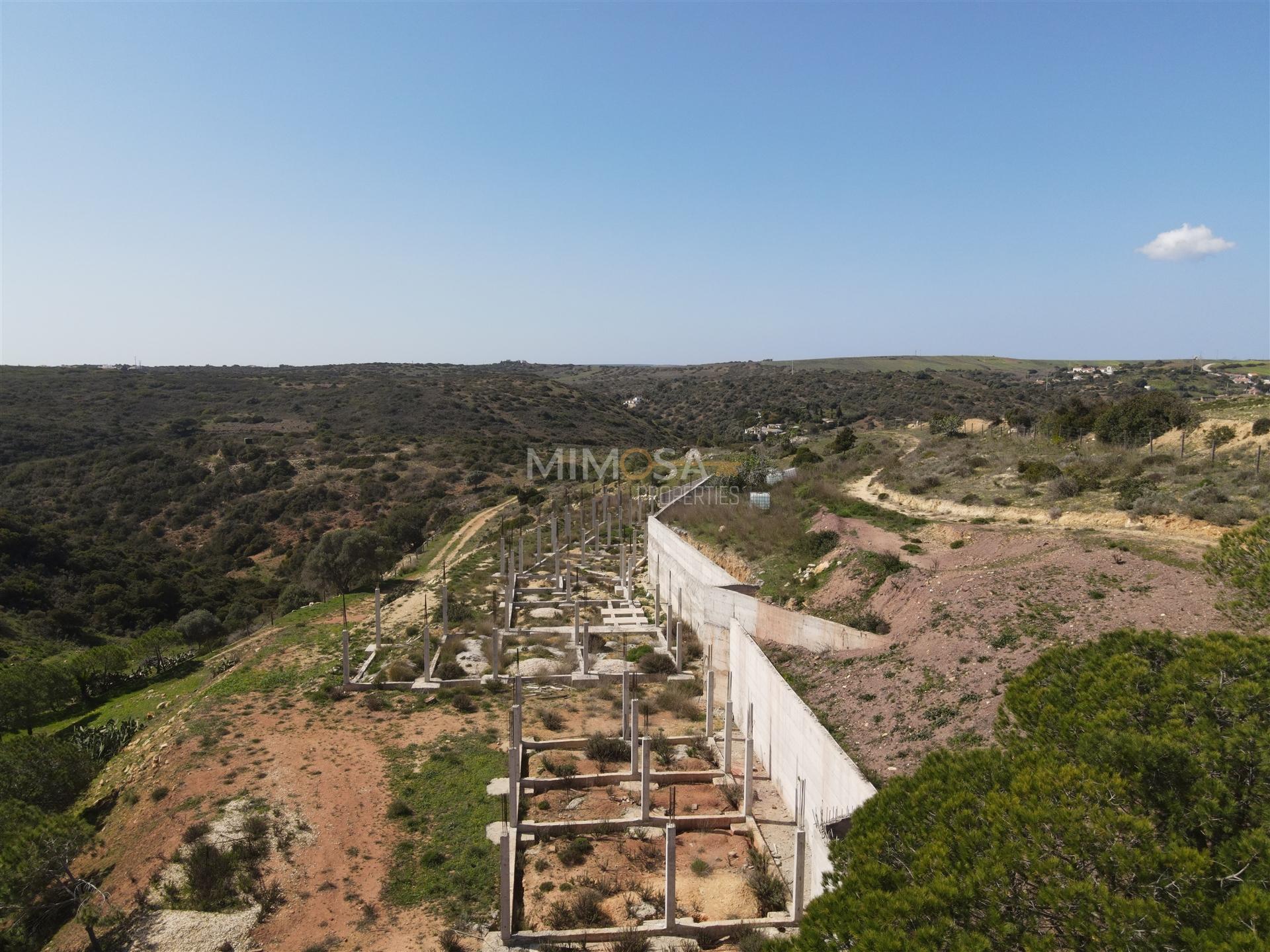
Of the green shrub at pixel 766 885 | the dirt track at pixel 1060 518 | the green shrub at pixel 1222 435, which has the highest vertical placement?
the green shrub at pixel 1222 435

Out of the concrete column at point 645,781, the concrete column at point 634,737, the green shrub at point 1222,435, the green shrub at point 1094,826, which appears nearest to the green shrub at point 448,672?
the concrete column at point 634,737

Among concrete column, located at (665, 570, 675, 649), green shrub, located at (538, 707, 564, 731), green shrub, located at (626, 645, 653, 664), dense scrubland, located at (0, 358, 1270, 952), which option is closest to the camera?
dense scrubland, located at (0, 358, 1270, 952)

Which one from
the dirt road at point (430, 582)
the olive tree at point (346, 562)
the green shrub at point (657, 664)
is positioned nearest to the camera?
the green shrub at point (657, 664)

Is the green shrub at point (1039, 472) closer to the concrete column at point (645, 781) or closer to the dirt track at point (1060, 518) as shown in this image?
the dirt track at point (1060, 518)

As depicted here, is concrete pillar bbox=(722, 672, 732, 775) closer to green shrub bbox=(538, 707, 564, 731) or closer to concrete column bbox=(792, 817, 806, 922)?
concrete column bbox=(792, 817, 806, 922)

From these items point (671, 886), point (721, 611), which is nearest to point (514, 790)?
point (671, 886)

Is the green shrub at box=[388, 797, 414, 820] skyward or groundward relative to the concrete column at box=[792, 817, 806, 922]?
groundward

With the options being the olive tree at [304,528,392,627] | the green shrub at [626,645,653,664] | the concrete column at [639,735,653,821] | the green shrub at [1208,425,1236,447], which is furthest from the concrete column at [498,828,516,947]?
the green shrub at [1208,425,1236,447]

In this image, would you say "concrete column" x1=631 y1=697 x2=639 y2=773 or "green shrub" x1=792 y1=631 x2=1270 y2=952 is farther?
"concrete column" x1=631 y1=697 x2=639 y2=773
